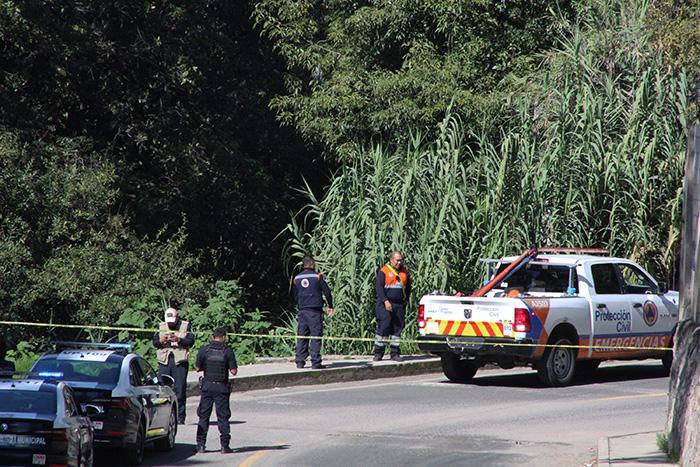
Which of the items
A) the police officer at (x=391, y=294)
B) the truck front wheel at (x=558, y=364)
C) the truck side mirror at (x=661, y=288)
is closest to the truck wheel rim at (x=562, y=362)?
the truck front wheel at (x=558, y=364)

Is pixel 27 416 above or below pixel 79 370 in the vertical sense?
below

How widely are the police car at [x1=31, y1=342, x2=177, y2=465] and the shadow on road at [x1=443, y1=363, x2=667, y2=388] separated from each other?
23.4 feet

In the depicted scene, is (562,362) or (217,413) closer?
(217,413)

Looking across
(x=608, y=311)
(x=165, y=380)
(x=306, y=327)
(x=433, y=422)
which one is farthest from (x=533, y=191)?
(x=165, y=380)

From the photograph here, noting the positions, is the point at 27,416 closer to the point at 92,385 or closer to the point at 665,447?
the point at 92,385

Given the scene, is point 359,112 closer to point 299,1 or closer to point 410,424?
point 299,1

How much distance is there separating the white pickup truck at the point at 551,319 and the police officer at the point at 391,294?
4.76 feet

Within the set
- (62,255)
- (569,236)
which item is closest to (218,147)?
(62,255)

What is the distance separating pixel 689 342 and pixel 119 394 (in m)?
5.60

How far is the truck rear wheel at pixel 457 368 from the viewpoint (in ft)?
66.4

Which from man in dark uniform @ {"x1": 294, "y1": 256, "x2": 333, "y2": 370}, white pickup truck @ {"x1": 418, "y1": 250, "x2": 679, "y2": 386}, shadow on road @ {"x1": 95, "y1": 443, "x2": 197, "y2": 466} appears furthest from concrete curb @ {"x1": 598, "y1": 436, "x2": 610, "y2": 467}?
man in dark uniform @ {"x1": 294, "y1": 256, "x2": 333, "y2": 370}

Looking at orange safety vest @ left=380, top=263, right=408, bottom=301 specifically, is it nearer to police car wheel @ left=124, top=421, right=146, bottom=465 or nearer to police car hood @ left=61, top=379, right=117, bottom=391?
police car wheel @ left=124, top=421, right=146, bottom=465

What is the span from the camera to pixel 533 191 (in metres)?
24.8

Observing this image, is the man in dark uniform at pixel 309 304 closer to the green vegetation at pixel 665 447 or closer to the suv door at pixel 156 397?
the suv door at pixel 156 397
